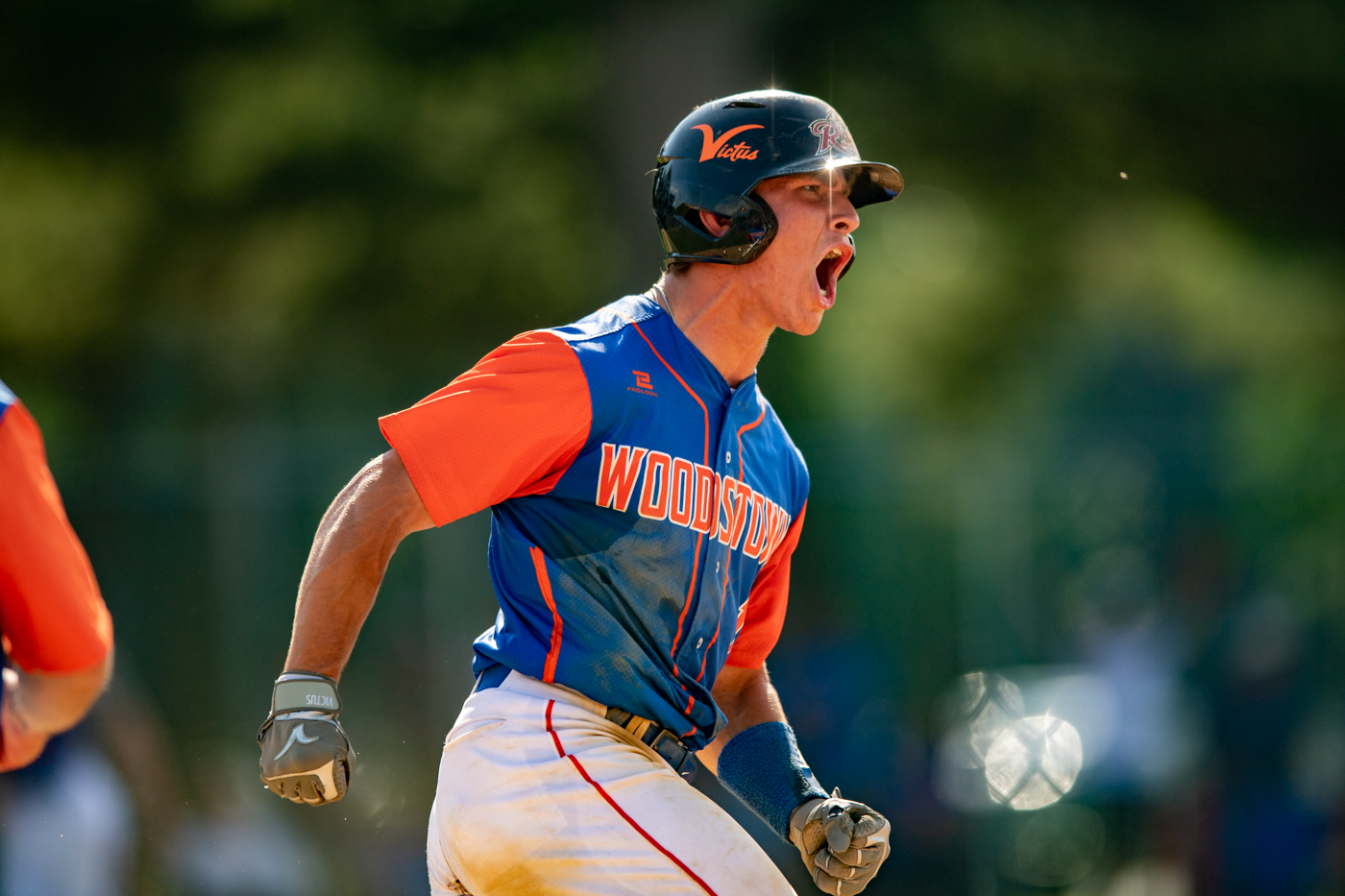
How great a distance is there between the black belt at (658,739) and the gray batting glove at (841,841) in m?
0.33

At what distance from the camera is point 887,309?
50.1 feet

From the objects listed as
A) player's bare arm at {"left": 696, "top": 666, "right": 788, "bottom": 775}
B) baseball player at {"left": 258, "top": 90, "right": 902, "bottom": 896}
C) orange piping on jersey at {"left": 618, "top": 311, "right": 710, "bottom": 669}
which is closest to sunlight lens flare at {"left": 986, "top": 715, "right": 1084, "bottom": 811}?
player's bare arm at {"left": 696, "top": 666, "right": 788, "bottom": 775}

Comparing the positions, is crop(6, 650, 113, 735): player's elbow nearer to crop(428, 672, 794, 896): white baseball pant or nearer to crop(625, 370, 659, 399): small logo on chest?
crop(428, 672, 794, 896): white baseball pant

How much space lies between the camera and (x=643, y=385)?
3.17 meters

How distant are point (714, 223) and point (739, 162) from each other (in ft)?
0.52

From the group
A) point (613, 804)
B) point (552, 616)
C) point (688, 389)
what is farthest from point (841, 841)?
point (688, 389)

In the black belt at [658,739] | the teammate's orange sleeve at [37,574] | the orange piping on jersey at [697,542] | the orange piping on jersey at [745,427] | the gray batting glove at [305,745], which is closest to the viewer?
the teammate's orange sleeve at [37,574]

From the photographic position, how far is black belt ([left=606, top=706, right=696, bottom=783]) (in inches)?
121

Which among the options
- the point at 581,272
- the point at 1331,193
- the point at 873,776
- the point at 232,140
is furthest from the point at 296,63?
the point at 1331,193

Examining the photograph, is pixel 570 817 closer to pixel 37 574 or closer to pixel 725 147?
pixel 37 574

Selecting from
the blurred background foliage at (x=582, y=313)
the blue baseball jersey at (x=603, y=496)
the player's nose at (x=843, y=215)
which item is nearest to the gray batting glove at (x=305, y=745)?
the blue baseball jersey at (x=603, y=496)

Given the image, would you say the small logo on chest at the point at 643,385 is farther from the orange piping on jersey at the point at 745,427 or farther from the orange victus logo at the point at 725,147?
the orange victus logo at the point at 725,147

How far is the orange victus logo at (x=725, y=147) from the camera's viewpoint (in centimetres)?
348

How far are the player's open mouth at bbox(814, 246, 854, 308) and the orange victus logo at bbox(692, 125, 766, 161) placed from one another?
0.31m
